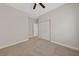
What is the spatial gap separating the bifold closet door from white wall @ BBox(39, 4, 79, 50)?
10 cm

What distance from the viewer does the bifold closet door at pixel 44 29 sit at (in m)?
2.24

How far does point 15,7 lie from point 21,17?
0.28 meters

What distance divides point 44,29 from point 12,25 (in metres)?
0.82

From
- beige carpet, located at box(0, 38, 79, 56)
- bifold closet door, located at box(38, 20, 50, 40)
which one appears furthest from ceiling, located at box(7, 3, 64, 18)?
beige carpet, located at box(0, 38, 79, 56)

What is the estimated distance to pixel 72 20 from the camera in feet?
6.98

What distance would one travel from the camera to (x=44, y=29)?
226cm

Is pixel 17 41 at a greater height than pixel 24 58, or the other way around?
pixel 17 41

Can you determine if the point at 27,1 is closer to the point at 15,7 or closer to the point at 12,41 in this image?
the point at 15,7

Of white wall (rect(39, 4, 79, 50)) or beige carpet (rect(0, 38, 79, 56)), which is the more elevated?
white wall (rect(39, 4, 79, 50))

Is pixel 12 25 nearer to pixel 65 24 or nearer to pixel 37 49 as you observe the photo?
pixel 37 49

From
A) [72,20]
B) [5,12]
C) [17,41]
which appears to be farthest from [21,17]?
[72,20]

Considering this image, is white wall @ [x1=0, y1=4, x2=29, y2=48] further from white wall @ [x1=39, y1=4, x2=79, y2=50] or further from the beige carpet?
white wall @ [x1=39, y1=4, x2=79, y2=50]

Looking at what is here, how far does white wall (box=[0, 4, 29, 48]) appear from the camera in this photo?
215cm

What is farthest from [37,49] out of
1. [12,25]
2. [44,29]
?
[12,25]
